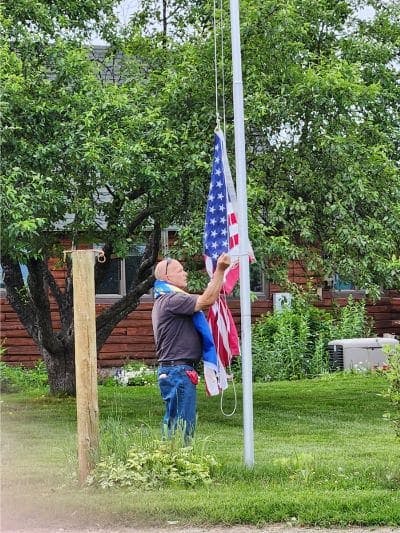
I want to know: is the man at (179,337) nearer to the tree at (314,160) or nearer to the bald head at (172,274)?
the bald head at (172,274)

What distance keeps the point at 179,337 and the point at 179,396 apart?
0.48 meters

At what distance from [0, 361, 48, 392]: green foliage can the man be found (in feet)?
31.3

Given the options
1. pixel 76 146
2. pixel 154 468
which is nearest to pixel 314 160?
pixel 76 146

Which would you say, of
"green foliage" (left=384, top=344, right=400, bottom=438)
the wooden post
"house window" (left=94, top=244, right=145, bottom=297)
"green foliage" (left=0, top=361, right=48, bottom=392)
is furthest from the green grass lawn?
"house window" (left=94, top=244, right=145, bottom=297)

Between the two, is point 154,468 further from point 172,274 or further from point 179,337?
point 172,274

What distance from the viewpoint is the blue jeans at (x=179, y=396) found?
8.41 metres

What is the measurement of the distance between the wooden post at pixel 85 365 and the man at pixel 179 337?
2.27 ft

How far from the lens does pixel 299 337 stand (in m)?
20.6

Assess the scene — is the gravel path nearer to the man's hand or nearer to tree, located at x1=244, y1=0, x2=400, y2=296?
the man's hand

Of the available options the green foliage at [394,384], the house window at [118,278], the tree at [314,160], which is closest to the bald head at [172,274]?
the green foliage at [394,384]

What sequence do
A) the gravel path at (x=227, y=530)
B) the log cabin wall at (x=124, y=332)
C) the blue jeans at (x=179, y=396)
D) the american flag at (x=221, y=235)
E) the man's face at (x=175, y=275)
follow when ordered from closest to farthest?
1. the gravel path at (x=227, y=530)
2. the blue jeans at (x=179, y=396)
3. the man's face at (x=175, y=275)
4. the american flag at (x=221, y=235)
5. the log cabin wall at (x=124, y=332)

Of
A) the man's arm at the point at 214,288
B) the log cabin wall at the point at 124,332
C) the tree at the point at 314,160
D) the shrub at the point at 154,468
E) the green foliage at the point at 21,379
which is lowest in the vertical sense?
the green foliage at the point at 21,379

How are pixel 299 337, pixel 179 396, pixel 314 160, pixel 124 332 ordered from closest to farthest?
pixel 179 396, pixel 314 160, pixel 299 337, pixel 124 332

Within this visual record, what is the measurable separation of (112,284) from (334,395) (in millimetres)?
7142
